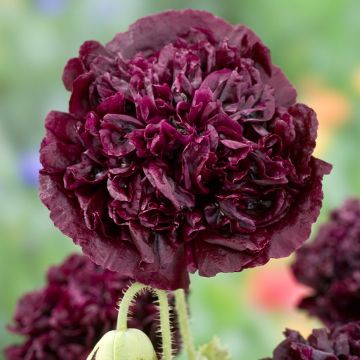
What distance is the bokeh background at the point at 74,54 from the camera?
5.67 feet

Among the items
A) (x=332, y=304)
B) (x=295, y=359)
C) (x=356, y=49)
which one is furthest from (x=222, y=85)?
(x=356, y=49)

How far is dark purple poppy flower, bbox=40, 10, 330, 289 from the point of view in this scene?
58 cm

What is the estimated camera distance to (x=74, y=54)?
207cm

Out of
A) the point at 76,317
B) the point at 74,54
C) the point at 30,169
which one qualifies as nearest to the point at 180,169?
the point at 76,317

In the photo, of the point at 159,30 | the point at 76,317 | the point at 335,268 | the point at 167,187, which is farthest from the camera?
the point at 335,268

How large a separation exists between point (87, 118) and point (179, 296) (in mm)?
137

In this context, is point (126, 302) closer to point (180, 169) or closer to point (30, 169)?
point (180, 169)

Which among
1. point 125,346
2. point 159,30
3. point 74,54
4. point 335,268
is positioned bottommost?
point 125,346

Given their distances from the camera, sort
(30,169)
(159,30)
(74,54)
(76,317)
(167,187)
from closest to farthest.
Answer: (167,187)
(159,30)
(76,317)
(30,169)
(74,54)

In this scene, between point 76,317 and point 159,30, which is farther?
point 76,317

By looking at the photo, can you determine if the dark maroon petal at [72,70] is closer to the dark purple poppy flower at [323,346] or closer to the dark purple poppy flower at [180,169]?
the dark purple poppy flower at [180,169]

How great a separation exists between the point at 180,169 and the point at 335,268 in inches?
13.6

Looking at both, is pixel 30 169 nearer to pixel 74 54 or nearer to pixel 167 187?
pixel 74 54

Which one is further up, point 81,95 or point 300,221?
point 81,95
